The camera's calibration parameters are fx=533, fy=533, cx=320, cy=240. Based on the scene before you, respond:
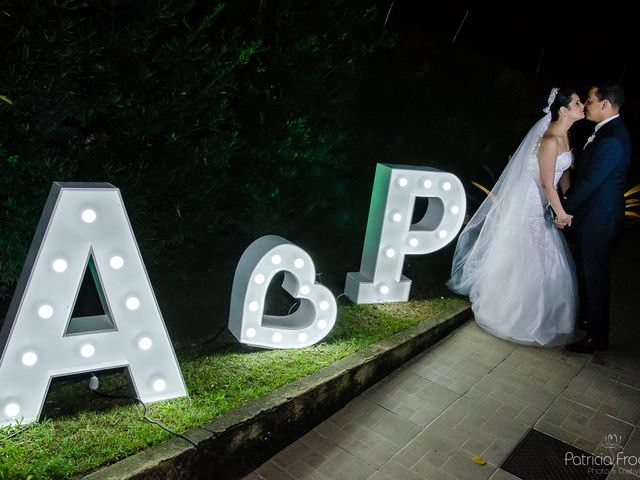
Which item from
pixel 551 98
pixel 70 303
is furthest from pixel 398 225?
pixel 70 303

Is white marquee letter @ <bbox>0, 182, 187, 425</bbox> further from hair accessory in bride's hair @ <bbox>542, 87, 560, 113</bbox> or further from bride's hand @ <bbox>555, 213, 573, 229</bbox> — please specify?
hair accessory in bride's hair @ <bbox>542, 87, 560, 113</bbox>

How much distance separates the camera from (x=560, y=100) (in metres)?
5.50

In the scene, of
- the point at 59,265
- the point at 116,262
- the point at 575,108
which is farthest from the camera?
the point at 575,108

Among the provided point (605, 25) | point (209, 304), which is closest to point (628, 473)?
point (209, 304)

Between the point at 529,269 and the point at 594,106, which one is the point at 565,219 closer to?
the point at 529,269

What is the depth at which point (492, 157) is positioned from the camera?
1116 centimetres

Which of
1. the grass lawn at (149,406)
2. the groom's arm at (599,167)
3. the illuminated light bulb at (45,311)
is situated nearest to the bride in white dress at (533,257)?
the groom's arm at (599,167)

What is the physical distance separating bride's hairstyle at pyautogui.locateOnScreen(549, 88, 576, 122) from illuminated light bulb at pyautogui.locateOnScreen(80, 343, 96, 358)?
4935 mm

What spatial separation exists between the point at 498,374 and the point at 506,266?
51.7 inches

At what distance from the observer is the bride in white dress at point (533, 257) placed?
5.73m

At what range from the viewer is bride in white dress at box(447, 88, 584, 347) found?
5.73 m

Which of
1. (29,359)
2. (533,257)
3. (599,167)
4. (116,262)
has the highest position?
(599,167)

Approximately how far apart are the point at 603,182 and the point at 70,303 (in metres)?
4.91

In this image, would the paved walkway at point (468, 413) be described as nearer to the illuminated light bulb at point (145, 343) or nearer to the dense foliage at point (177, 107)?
the illuminated light bulb at point (145, 343)
